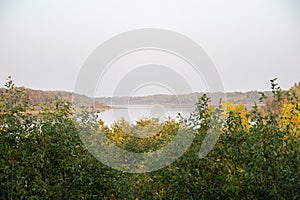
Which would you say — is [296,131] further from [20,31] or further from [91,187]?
[20,31]

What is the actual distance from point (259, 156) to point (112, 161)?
86 centimetres

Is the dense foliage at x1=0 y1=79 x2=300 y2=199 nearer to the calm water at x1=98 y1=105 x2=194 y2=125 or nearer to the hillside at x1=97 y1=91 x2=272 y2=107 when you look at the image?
the hillside at x1=97 y1=91 x2=272 y2=107

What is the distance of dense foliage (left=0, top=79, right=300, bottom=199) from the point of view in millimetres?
2066

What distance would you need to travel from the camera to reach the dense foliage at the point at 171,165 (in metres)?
2.07

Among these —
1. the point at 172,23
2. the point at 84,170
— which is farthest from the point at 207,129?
the point at 172,23

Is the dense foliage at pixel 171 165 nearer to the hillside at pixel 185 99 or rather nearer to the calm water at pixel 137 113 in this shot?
the hillside at pixel 185 99

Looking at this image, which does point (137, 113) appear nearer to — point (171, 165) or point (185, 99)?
point (185, 99)

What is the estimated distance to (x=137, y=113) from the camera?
3238 millimetres

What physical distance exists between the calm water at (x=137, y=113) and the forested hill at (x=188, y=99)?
48 mm

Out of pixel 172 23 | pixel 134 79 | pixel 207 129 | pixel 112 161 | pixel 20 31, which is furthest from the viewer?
pixel 20 31

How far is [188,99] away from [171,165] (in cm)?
47

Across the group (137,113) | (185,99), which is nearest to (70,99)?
(185,99)

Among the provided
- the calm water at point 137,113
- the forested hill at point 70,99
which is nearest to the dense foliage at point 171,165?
the forested hill at point 70,99

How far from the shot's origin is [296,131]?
2.09 meters
